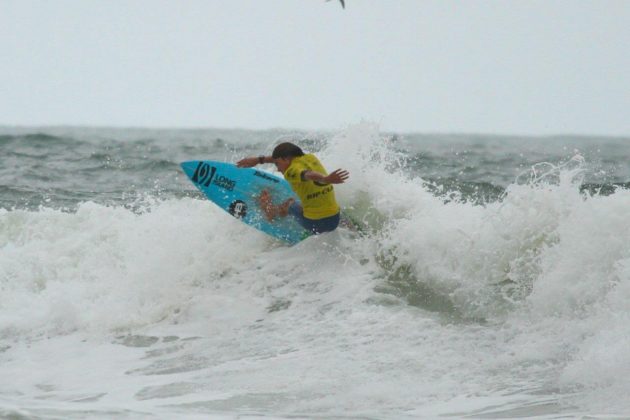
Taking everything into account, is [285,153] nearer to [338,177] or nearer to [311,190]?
[311,190]

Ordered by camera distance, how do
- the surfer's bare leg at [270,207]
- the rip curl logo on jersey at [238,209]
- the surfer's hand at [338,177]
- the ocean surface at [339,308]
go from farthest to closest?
1. the rip curl logo on jersey at [238,209]
2. the surfer's bare leg at [270,207]
3. the surfer's hand at [338,177]
4. the ocean surface at [339,308]

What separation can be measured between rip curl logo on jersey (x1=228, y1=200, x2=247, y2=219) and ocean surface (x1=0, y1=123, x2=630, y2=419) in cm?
12

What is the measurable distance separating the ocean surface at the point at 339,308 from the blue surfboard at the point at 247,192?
0.53 ft

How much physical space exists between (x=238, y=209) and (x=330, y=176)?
2.37 m

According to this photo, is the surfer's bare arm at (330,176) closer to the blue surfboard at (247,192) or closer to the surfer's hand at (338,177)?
the surfer's hand at (338,177)

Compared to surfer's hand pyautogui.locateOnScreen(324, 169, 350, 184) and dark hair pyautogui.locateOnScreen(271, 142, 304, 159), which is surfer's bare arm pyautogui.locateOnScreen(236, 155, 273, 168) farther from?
surfer's hand pyautogui.locateOnScreen(324, 169, 350, 184)

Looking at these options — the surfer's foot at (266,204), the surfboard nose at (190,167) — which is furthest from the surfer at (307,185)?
the surfboard nose at (190,167)

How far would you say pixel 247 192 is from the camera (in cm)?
957

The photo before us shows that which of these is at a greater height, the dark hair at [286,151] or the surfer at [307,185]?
the dark hair at [286,151]

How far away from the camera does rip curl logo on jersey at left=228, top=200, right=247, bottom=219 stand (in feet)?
31.3

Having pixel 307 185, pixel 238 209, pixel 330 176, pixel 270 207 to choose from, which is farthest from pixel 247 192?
pixel 330 176

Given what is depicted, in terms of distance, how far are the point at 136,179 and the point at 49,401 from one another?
A: 10286mm

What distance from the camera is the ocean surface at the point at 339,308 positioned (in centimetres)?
585

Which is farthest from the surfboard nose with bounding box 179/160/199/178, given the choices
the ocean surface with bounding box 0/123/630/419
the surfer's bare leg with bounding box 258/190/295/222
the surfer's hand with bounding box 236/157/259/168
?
the surfer's hand with bounding box 236/157/259/168
